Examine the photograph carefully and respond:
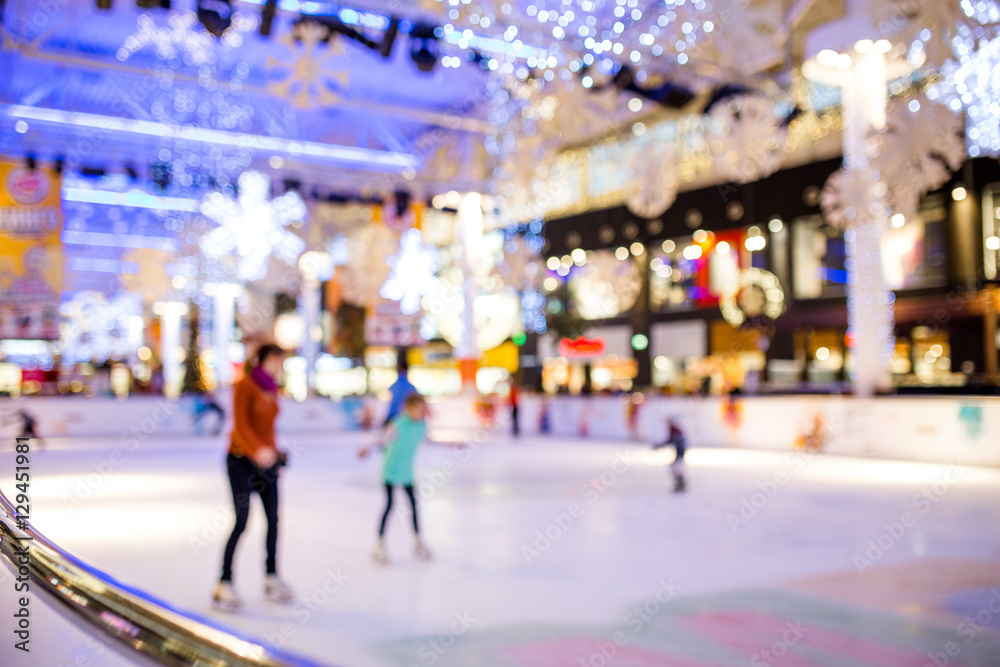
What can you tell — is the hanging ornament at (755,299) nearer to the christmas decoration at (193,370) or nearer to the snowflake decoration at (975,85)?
the snowflake decoration at (975,85)

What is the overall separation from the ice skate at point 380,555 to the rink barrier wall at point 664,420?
4659mm

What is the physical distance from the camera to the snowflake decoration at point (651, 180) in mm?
8555

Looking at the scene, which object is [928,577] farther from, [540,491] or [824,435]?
[824,435]

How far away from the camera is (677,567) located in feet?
16.9

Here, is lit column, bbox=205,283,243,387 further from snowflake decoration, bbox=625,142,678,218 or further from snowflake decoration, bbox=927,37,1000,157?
snowflake decoration, bbox=927,37,1000,157

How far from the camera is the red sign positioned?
2741cm

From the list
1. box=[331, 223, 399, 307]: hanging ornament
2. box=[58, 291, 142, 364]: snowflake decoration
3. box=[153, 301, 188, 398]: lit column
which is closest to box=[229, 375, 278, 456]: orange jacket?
box=[331, 223, 399, 307]: hanging ornament

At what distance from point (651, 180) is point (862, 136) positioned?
6.40 meters

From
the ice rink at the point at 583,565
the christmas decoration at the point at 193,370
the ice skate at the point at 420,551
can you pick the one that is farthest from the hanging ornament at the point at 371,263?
the ice skate at the point at 420,551

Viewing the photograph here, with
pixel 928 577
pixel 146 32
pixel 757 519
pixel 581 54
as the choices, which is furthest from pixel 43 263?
pixel 928 577

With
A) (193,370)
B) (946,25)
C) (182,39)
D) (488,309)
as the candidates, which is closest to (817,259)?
(488,309)

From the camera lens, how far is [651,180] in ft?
28.2

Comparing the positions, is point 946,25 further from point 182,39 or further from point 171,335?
point 171,335

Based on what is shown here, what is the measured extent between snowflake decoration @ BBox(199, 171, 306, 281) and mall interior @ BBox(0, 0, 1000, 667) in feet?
0.26
